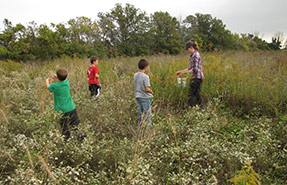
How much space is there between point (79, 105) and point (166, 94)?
2457 millimetres

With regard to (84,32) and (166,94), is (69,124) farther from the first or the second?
(84,32)

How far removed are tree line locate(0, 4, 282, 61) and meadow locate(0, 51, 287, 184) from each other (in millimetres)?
8046

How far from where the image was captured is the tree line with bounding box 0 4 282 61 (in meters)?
16.3

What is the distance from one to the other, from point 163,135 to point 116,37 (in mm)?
30446

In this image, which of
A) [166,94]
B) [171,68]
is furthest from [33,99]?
[171,68]

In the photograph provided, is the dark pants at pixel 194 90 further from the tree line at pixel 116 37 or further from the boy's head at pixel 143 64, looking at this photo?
the tree line at pixel 116 37

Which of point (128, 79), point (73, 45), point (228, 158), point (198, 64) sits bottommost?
point (228, 158)

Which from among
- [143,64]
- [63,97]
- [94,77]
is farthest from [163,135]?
[94,77]

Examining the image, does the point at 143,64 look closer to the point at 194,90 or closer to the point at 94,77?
the point at 194,90

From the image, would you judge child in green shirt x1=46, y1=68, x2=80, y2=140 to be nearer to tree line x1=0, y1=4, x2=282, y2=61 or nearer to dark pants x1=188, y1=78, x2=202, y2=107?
dark pants x1=188, y1=78, x2=202, y2=107

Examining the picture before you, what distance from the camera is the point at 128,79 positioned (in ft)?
24.1

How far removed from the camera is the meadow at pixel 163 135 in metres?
2.84

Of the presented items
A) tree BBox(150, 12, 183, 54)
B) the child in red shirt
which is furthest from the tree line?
the child in red shirt

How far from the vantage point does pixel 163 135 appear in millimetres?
3752
